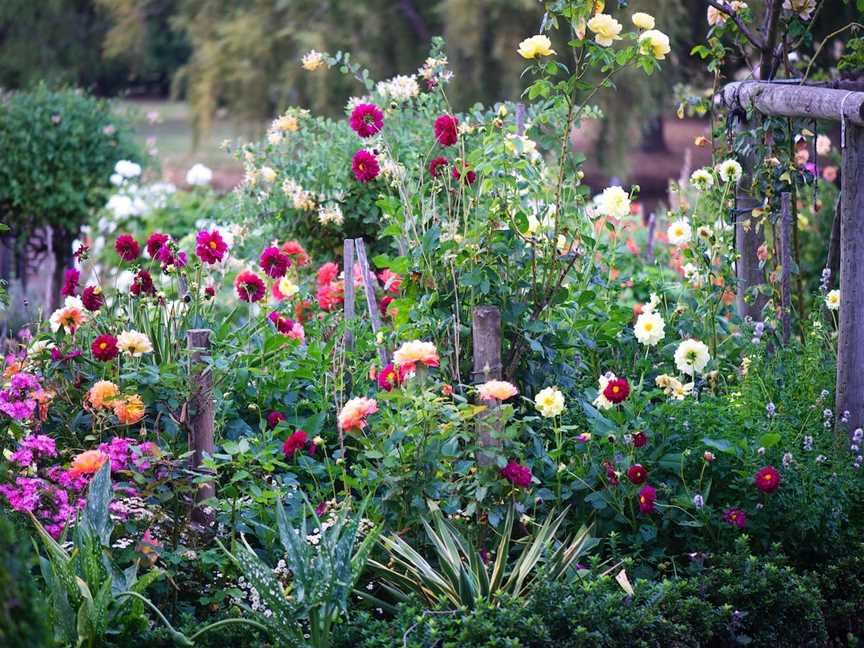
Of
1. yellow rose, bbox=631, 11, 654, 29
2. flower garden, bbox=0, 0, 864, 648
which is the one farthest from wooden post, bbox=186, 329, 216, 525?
yellow rose, bbox=631, 11, 654, 29

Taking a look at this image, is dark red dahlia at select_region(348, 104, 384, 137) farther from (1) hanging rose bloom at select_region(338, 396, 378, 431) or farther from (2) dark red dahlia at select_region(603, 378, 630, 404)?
(2) dark red dahlia at select_region(603, 378, 630, 404)

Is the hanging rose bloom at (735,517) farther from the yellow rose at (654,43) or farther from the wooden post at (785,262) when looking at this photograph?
the yellow rose at (654,43)

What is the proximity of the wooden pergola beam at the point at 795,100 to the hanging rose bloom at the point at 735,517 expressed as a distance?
1226 mm

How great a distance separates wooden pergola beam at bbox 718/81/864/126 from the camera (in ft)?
10.7

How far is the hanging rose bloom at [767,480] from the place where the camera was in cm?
290

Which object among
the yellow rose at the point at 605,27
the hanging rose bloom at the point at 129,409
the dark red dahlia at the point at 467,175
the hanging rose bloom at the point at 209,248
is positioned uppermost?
the yellow rose at the point at 605,27

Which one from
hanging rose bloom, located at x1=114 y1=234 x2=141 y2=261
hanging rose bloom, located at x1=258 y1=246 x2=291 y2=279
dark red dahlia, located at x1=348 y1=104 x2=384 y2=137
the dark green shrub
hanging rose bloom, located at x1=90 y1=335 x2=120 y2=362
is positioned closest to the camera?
the dark green shrub

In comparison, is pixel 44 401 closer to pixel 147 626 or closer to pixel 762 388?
pixel 147 626

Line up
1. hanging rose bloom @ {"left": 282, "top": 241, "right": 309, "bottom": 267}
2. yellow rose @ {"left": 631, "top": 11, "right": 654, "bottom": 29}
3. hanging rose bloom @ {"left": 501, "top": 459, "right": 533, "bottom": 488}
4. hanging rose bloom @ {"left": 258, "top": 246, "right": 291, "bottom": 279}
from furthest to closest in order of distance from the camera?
hanging rose bloom @ {"left": 282, "top": 241, "right": 309, "bottom": 267} → hanging rose bloom @ {"left": 258, "top": 246, "right": 291, "bottom": 279} → yellow rose @ {"left": 631, "top": 11, "right": 654, "bottom": 29} → hanging rose bloom @ {"left": 501, "top": 459, "right": 533, "bottom": 488}

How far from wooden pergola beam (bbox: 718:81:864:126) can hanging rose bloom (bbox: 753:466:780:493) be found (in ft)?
3.64

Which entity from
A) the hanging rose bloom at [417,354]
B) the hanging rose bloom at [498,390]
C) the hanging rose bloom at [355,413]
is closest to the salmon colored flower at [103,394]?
the hanging rose bloom at [355,413]

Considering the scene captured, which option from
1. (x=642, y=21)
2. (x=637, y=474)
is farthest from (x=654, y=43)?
(x=637, y=474)

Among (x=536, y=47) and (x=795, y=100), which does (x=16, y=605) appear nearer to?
(x=536, y=47)

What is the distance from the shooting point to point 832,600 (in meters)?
2.96
